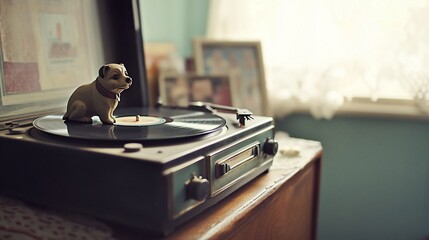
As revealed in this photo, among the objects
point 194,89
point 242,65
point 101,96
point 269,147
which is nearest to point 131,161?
point 101,96

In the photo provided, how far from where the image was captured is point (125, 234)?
2.03 ft

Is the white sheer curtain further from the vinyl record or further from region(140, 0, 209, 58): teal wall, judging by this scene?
the vinyl record

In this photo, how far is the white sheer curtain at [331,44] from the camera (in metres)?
1.28

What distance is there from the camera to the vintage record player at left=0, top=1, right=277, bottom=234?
23.3 inches

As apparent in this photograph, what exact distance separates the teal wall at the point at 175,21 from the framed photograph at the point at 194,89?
219 mm

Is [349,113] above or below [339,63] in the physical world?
below

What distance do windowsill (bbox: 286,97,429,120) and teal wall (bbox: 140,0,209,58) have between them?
0.67 meters

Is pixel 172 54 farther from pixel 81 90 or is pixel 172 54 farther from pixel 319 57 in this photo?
pixel 81 90

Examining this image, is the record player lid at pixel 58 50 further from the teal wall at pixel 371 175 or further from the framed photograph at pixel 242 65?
the teal wall at pixel 371 175

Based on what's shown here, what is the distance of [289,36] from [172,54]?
1.43 feet

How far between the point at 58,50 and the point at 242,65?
0.73 meters

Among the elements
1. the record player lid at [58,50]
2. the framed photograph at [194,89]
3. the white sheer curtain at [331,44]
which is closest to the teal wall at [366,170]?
the white sheer curtain at [331,44]

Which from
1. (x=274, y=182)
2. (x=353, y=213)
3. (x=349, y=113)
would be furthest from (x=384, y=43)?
(x=274, y=182)

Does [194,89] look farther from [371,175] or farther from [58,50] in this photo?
[371,175]
